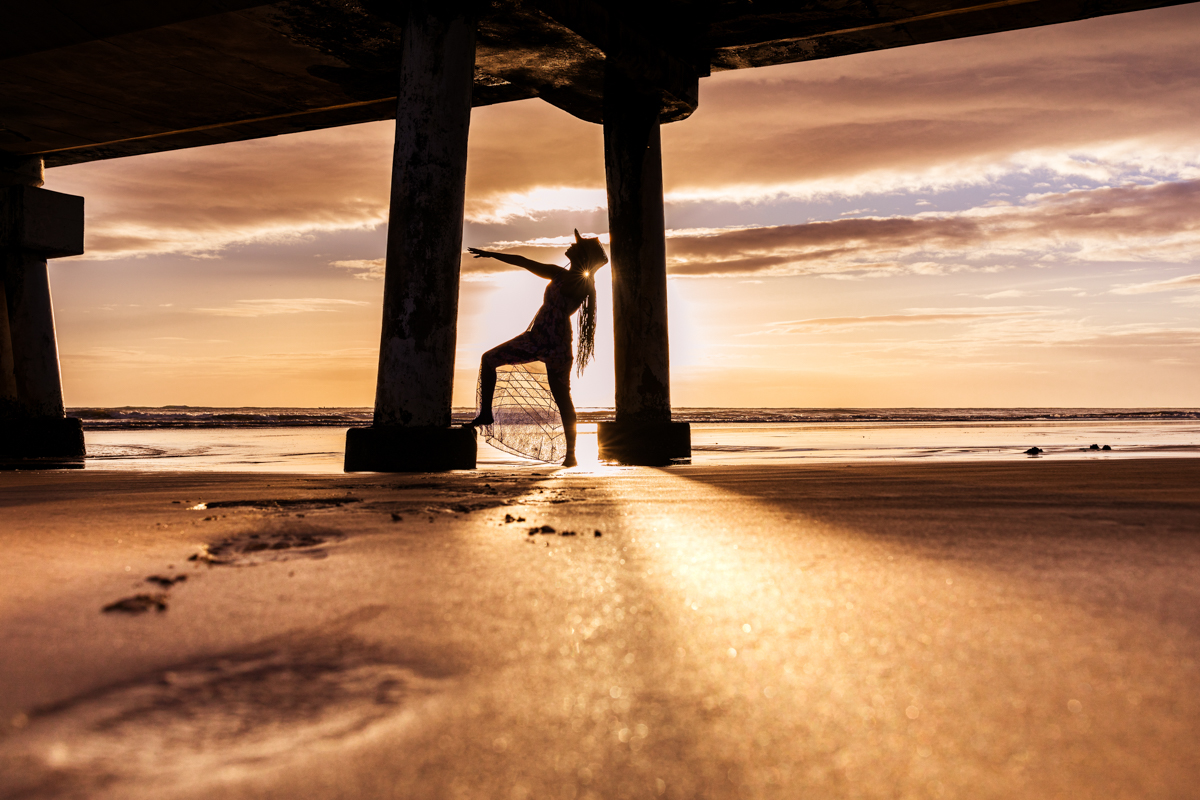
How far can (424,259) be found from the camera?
5.15 meters

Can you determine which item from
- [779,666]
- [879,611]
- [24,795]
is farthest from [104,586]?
[879,611]

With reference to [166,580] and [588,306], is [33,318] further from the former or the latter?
[166,580]

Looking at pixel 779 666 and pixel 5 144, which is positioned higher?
pixel 5 144

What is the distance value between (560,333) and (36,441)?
6868 millimetres

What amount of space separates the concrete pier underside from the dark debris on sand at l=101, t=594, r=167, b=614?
3563mm

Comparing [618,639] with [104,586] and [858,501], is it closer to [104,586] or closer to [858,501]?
[104,586]

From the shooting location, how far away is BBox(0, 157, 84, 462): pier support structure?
9312mm

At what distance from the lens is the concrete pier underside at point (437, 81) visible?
5.18 meters

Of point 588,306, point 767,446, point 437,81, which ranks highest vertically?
point 437,81

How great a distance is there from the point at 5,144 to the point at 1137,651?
11.8 meters

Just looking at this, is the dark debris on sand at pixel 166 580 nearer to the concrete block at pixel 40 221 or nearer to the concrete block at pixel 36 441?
the concrete block at pixel 36 441

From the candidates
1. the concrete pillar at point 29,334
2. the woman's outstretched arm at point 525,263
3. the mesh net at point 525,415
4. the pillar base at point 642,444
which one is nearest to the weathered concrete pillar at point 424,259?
the woman's outstretched arm at point 525,263

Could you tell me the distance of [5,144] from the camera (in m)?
9.46

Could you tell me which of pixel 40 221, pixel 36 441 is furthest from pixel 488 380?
pixel 40 221
